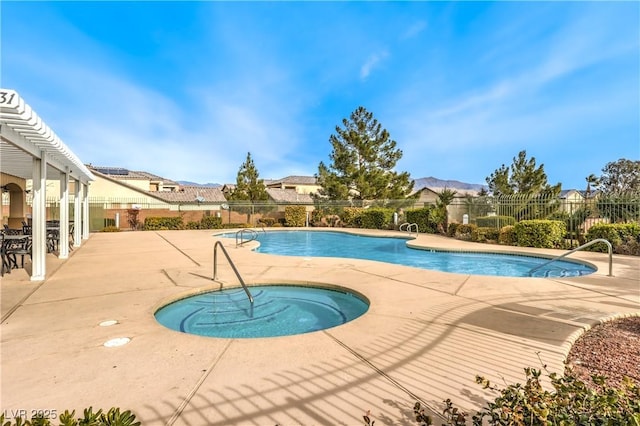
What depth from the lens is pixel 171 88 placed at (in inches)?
703

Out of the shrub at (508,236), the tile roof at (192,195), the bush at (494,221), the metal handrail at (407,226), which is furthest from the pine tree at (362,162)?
the shrub at (508,236)

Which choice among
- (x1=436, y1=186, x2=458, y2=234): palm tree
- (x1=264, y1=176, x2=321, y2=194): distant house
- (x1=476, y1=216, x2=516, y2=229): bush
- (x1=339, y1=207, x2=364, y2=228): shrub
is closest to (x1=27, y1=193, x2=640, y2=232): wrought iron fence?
(x1=476, y1=216, x2=516, y2=229): bush

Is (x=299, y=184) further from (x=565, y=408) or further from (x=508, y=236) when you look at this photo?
(x=565, y=408)

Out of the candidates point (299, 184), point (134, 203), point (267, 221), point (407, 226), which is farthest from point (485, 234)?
point (299, 184)

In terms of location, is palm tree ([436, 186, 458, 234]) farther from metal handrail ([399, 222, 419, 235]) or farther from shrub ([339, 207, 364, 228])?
shrub ([339, 207, 364, 228])

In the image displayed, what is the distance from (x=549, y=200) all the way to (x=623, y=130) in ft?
26.7

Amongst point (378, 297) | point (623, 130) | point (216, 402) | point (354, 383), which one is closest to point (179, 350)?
point (216, 402)

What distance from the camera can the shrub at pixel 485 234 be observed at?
12972 millimetres

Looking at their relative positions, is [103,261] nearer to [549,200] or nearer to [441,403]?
[441,403]

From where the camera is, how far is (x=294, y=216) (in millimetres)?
23438

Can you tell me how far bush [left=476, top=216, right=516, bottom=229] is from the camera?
13.6 metres

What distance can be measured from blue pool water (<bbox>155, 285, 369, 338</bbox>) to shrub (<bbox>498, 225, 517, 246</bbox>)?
9263 mm

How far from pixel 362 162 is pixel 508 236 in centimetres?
1661

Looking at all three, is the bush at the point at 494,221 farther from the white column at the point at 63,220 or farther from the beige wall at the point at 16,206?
the beige wall at the point at 16,206
